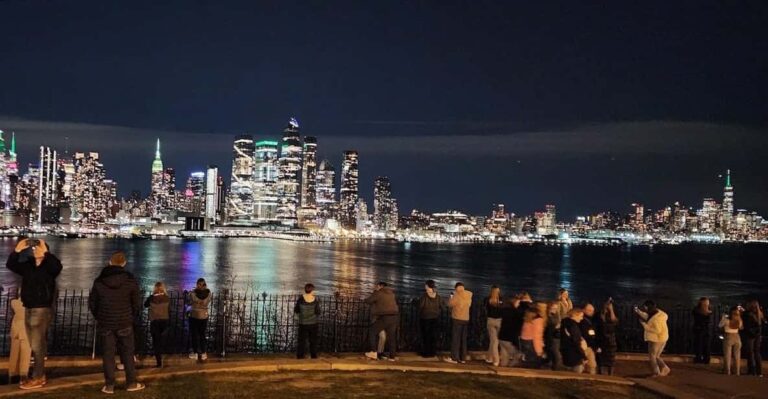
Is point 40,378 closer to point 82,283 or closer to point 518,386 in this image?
point 518,386

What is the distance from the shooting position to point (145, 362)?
12.8 metres

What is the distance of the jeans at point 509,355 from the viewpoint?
13.3 metres

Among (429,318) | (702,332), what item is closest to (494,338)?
(429,318)

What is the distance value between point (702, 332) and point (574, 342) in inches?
149

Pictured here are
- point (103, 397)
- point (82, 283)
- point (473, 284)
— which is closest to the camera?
point (103, 397)

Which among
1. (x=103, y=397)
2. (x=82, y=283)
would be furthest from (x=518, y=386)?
(x=82, y=283)

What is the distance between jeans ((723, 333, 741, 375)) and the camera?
13516 mm

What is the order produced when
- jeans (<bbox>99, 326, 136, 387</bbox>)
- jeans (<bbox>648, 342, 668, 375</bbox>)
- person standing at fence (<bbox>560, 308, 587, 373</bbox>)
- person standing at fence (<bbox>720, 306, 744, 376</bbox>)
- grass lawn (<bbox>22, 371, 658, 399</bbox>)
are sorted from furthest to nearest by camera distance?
person standing at fence (<bbox>720, 306, 744, 376</bbox>)
jeans (<bbox>648, 342, 668, 375</bbox>)
person standing at fence (<bbox>560, 308, 587, 373</bbox>)
grass lawn (<bbox>22, 371, 658, 399</bbox>)
jeans (<bbox>99, 326, 136, 387</bbox>)

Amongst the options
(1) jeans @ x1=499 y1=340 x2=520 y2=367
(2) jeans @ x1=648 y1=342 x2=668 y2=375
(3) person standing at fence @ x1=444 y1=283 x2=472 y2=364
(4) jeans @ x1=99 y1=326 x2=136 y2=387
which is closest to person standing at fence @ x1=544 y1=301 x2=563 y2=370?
(1) jeans @ x1=499 y1=340 x2=520 y2=367

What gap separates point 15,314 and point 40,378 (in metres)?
0.98

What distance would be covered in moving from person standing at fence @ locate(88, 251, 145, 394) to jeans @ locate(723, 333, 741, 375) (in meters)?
10.7

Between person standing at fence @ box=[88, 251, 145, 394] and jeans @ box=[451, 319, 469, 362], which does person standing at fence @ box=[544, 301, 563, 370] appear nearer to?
jeans @ box=[451, 319, 469, 362]

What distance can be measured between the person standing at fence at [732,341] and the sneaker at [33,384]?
11.9 m

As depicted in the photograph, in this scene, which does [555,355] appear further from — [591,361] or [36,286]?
[36,286]
